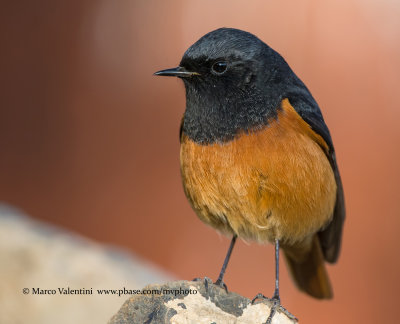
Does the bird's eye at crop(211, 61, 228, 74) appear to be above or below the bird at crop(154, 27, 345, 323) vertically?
above

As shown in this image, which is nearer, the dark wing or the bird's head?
the bird's head


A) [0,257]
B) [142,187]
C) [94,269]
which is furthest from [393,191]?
[0,257]

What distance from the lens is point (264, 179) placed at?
361cm

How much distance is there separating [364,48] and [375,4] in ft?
1.54

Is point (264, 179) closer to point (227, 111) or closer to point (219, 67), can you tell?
point (227, 111)

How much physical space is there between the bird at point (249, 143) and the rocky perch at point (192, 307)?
23 centimetres

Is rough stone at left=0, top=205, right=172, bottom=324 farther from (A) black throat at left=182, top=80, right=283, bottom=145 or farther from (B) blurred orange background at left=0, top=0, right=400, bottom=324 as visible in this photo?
(B) blurred orange background at left=0, top=0, right=400, bottom=324

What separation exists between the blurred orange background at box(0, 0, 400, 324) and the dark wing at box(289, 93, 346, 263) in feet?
6.64

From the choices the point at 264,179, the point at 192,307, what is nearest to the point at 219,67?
the point at 264,179

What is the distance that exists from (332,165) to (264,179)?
72 cm

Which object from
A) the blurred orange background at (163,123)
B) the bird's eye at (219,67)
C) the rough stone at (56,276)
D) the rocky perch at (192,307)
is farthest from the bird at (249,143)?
the blurred orange background at (163,123)

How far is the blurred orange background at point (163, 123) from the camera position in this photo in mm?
6680

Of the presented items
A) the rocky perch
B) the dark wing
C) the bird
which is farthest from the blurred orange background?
the rocky perch

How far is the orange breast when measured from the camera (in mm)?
3611
